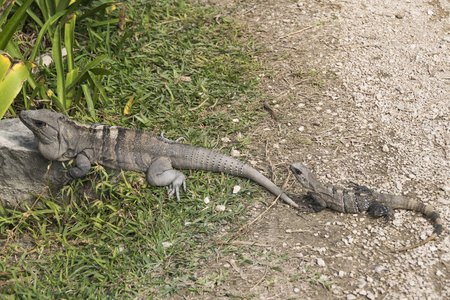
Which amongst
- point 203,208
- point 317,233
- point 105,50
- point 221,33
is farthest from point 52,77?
point 317,233

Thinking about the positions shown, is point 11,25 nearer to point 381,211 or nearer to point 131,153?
point 131,153

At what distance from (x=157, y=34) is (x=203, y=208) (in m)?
2.73

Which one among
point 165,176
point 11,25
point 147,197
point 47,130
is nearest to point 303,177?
point 165,176

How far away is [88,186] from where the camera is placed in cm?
407

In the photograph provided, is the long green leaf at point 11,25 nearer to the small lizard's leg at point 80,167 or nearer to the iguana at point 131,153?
the iguana at point 131,153

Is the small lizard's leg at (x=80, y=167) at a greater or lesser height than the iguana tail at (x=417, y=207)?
greater

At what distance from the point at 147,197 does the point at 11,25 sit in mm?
2038

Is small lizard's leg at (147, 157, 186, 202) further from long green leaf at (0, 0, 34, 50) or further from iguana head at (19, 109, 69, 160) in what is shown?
long green leaf at (0, 0, 34, 50)

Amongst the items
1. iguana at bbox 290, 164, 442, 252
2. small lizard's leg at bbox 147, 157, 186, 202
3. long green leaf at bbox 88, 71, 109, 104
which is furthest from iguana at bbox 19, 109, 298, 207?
long green leaf at bbox 88, 71, 109, 104

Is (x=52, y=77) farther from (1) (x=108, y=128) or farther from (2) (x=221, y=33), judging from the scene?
(2) (x=221, y=33)

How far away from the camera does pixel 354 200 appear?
362 centimetres

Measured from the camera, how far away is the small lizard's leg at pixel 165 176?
397 centimetres

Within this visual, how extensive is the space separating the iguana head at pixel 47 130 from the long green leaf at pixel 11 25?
0.80m

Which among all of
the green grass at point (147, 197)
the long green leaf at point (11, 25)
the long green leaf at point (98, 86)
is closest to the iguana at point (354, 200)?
the green grass at point (147, 197)
